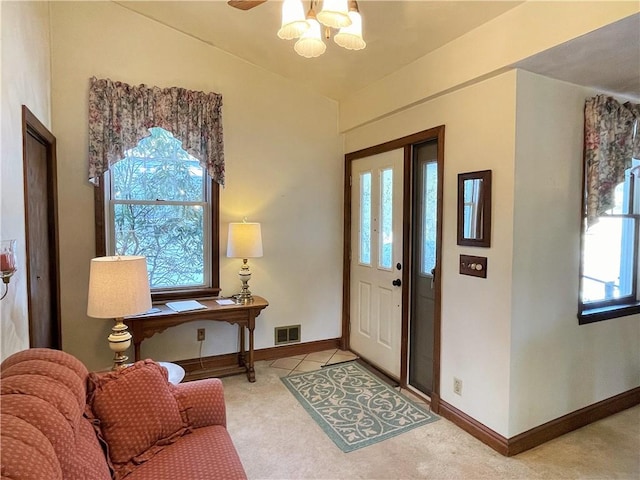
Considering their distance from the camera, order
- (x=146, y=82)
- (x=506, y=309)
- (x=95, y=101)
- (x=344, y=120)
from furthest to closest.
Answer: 1. (x=344, y=120)
2. (x=146, y=82)
3. (x=95, y=101)
4. (x=506, y=309)

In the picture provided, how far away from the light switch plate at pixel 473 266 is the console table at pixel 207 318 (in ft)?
5.65

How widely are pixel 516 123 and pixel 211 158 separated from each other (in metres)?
2.43

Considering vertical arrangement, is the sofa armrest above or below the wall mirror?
below

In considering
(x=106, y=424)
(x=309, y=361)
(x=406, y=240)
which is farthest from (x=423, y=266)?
(x=106, y=424)

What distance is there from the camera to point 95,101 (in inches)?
118

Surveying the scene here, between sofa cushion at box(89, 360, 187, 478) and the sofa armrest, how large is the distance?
0.14 ft

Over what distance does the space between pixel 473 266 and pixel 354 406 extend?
138 centimetres

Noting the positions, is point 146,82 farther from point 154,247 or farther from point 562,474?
point 562,474

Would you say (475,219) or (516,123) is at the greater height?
(516,123)

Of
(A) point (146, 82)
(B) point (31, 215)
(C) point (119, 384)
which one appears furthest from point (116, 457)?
(A) point (146, 82)

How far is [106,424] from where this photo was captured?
61.6 inches

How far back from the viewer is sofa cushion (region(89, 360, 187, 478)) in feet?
5.08

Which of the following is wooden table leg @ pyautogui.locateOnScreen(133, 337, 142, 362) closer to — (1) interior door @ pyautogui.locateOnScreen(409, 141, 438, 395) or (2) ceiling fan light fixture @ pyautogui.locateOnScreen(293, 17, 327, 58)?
(1) interior door @ pyautogui.locateOnScreen(409, 141, 438, 395)

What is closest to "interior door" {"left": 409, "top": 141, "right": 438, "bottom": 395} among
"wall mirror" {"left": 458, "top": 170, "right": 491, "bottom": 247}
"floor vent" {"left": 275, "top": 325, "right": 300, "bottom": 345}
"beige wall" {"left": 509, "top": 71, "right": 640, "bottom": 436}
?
"wall mirror" {"left": 458, "top": 170, "right": 491, "bottom": 247}
